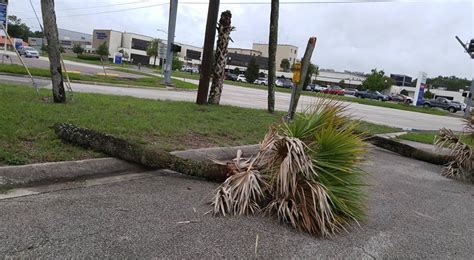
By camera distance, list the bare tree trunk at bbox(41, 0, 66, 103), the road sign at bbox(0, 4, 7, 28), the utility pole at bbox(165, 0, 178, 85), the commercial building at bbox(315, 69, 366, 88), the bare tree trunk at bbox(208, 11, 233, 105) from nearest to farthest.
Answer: the bare tree trunk at bbox(41, 0, 66, 103) → the road sign at bbox(0, 4, 7, 28) → the bare tree trunk at bbox(208, 11, 233, 105) → the utility pole at bbox(165, 0, 178, 85) → the commercial building at bbox(315, 69, 366, 88)

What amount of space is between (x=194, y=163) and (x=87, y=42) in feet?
526

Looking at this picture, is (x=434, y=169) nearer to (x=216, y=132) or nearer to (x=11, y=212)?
(x=216, y=132)

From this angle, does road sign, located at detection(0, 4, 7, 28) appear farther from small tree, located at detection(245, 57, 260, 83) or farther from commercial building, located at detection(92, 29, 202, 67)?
commercial building, located at detection(92, 29, 202, 67)

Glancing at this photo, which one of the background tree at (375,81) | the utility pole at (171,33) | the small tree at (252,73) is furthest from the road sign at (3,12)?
the background tree at (375,81)

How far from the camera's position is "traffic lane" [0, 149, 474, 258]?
11.6 ft

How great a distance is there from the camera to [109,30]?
136 m

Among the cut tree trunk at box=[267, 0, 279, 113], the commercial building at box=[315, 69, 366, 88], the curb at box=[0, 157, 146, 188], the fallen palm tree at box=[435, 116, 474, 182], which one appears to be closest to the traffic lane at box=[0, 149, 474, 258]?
the curb at box=[0, 157, 146, 188]

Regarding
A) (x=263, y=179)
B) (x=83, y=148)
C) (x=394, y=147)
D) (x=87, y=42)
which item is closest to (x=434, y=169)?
(x=394, y=147)

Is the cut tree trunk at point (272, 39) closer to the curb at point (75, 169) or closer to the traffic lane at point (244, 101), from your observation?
the traffic lane at point (244, 101)

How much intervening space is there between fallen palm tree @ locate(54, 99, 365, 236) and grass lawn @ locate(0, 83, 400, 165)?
1150 millimetres

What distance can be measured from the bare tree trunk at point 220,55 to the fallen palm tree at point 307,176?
9.27m

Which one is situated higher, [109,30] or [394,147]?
[109,30]

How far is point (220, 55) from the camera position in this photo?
1467cm

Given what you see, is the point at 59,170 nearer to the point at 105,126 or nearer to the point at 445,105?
the point at 105,126
